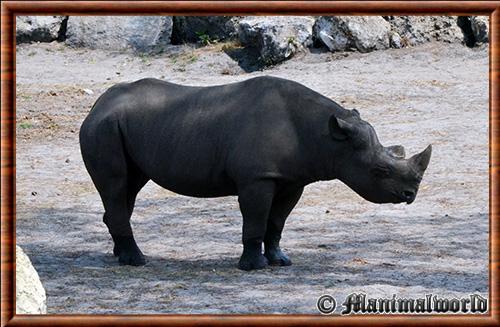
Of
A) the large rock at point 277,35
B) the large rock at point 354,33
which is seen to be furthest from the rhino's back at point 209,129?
the large rock at point 354,33

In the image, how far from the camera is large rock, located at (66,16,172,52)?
21641 millimetres

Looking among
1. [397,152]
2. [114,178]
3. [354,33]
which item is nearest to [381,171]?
[397,152]

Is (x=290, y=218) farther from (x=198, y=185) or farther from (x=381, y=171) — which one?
(x=381, y=171)

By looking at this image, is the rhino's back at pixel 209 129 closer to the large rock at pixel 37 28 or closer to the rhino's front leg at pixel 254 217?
the rhino's front leg at pixel 254 217

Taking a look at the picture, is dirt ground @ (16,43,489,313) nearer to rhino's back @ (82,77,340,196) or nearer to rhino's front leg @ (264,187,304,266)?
rhino's front leg @ (264,187,304,266)

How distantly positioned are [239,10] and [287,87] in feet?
11.2

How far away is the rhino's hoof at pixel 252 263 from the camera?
9.71 meters

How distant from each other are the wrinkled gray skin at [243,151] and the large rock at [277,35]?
32.9 ft

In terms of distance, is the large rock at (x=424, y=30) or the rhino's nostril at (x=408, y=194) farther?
the large rock at (x=424, y=30)

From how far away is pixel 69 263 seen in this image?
33.5 feet

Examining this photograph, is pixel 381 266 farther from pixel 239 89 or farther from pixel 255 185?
pixel 239 89

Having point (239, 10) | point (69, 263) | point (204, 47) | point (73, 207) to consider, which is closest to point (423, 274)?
point (69, 263)

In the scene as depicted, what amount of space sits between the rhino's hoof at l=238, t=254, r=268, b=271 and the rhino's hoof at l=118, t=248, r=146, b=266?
99 cm

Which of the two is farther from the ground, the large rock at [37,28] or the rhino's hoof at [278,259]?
the large rock at [37,28]
